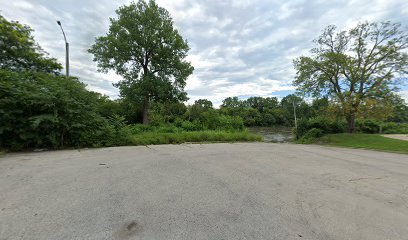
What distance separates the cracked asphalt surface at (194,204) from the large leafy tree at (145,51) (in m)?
11.0

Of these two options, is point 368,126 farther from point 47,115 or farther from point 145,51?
point 47,115

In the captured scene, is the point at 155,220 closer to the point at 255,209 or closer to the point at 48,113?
the point at 255,209

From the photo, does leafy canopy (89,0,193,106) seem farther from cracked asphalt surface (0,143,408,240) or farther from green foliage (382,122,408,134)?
green foliage (382,122,408,134)

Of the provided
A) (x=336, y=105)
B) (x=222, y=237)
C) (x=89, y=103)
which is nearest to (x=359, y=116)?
(x=336, y=105)

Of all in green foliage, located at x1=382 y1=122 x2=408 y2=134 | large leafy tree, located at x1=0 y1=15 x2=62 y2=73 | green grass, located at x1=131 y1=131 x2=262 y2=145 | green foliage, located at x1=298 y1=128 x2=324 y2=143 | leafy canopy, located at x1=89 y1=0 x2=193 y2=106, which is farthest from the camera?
green foliage, located at x1=382 y1=122 x2=408 y2=134

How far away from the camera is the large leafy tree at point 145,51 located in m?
13.6

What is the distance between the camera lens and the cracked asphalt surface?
1699mm

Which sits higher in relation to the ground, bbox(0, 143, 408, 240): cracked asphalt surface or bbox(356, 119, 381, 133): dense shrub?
bbox(356, 119, 381, 133): dense shrub

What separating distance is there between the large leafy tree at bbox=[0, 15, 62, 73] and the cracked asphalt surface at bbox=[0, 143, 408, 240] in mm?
12666

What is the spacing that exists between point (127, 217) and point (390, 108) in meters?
20.0

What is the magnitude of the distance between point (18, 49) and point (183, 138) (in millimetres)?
13471

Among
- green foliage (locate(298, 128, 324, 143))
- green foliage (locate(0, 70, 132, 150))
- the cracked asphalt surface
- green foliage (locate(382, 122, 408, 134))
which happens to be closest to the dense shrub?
green foliage (locate(382, 122, 408, 134))

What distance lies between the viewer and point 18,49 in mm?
11164

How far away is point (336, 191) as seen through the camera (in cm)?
287
